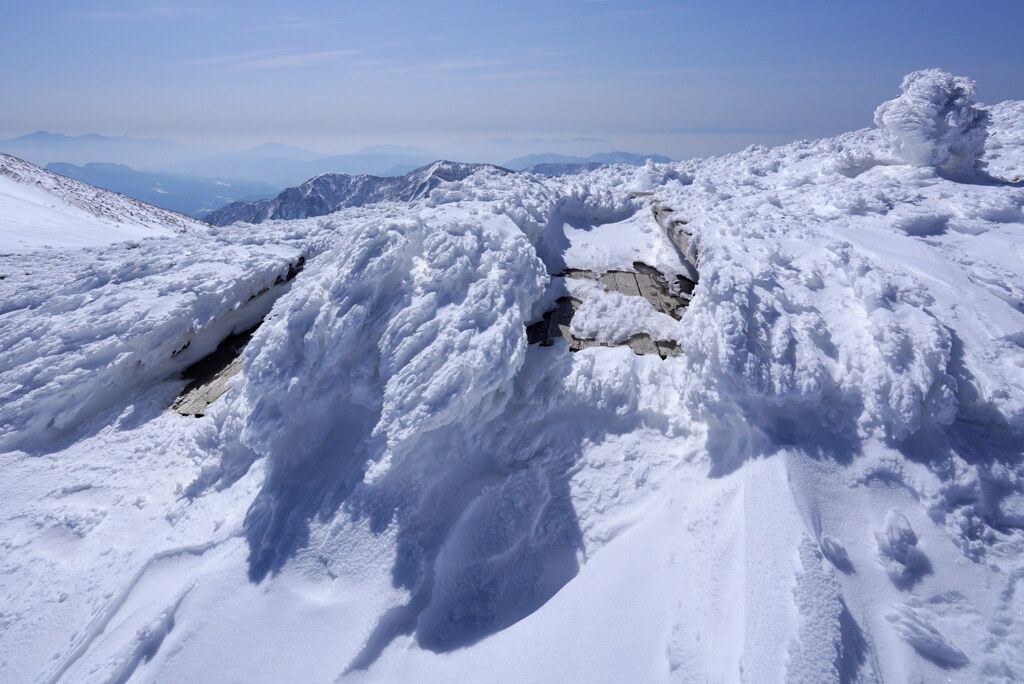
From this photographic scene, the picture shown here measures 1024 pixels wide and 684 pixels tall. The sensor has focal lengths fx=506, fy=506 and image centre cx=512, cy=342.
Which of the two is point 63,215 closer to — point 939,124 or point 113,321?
point 113,321

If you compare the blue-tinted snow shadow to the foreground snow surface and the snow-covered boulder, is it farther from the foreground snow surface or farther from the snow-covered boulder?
the snow-covered boulder

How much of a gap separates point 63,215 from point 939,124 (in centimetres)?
2975

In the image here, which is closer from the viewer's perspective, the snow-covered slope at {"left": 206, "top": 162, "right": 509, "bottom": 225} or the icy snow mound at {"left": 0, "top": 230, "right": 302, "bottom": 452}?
the icy snow mound at {"left": 0, "top": 230, "right": 302, "bottom": 452}

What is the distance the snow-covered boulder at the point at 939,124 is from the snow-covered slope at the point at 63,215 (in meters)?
20.9

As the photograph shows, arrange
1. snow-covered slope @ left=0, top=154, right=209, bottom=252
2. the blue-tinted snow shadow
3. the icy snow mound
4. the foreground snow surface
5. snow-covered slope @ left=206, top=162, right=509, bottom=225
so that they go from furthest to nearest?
snow-covered slope @ left=206, top=162, right=509, bottom=225
snow-covered slope @ left=0, top=154, right=209, bottom=252
the icy snow mound
the blue-tinted snow shadow
the foreground snow surface

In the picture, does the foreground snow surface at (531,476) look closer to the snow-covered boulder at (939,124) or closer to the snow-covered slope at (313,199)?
the snow-covered boulder at (939,124)

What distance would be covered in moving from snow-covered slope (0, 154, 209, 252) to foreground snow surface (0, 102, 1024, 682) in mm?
10843

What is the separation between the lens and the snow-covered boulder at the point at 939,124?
31.9 ft

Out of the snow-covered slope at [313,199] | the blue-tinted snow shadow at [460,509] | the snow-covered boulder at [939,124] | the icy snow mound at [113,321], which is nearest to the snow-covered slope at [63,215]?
the icy snow mound at [113,321]

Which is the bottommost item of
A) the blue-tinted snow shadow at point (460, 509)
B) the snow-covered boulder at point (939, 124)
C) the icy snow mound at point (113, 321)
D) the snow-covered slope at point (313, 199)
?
the snow-covered slope at point (313, 199)

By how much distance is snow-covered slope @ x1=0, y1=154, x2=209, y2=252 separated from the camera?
15.8m

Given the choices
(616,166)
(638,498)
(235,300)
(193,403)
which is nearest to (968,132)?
(638,498)

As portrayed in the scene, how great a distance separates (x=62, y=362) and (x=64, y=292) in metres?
1.80

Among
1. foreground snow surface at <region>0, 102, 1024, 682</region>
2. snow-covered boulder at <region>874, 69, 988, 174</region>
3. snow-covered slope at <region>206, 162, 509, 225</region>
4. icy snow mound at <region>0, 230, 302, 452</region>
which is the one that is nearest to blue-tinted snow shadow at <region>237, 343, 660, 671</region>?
foreground snow surface at <region>0, 102, 1024, 682</region>
